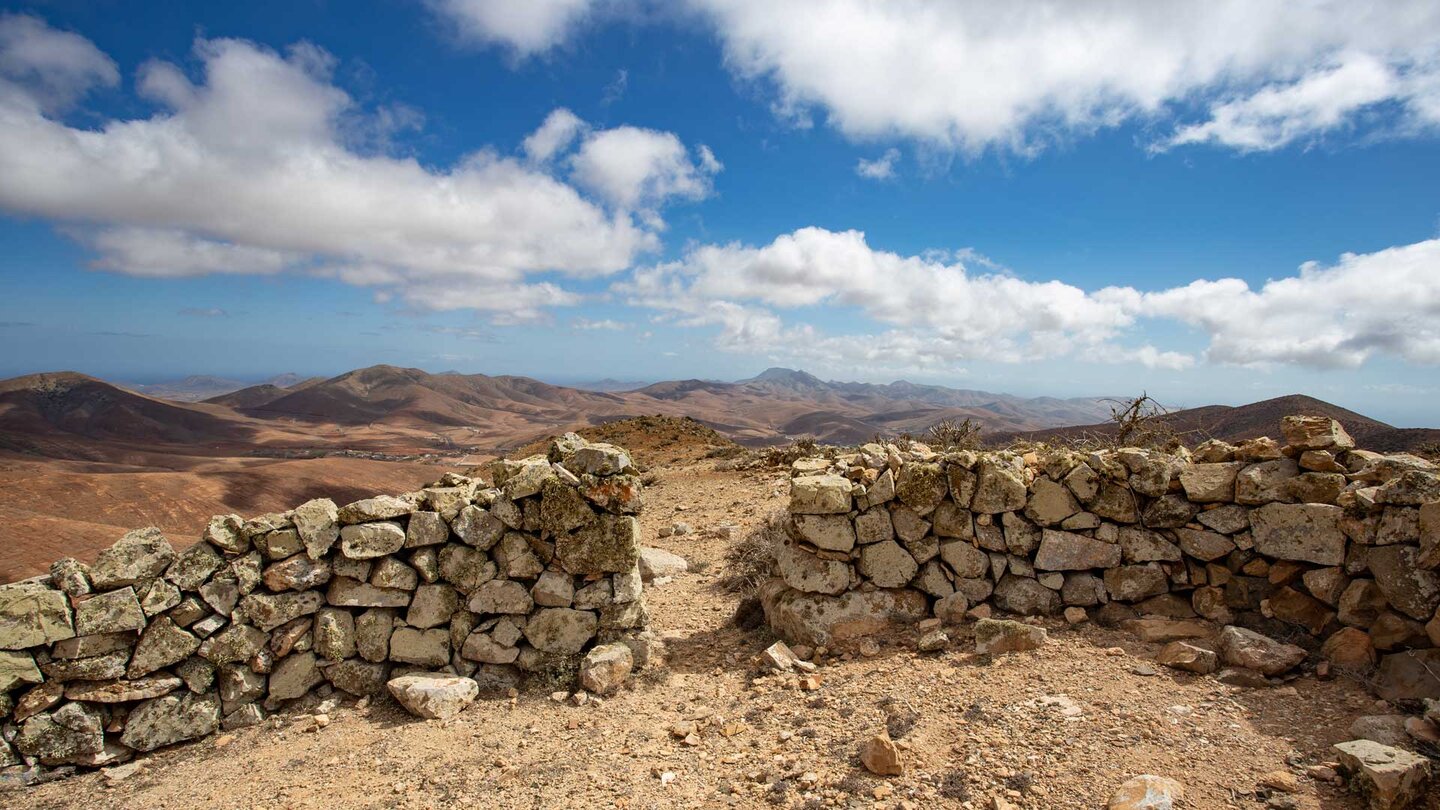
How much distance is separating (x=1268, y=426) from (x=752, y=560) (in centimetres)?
2393

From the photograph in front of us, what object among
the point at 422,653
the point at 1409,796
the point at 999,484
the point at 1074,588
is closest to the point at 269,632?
the point at 422,653

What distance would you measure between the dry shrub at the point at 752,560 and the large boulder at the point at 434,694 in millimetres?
4061

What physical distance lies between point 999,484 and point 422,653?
715 centimetres

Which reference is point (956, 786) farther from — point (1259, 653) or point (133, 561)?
point (133, 561)

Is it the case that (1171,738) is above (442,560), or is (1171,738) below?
below

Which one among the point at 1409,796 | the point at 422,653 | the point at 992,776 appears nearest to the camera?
the point at 1409,796

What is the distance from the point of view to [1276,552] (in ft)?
22.7

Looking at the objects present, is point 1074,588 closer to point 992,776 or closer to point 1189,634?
point 1189,634

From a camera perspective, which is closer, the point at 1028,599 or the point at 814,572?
the point at 1028,599

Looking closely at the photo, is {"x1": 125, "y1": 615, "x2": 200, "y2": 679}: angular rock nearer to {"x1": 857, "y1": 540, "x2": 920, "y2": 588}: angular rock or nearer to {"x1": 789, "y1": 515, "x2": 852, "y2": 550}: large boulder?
{"x1": 789, "y1": 515, "x2": 852, "y2": 550}: large boulder

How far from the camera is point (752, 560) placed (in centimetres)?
1024

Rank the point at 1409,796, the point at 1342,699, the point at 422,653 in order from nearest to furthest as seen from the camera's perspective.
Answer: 1. the point at 1409,796
2. the point at 1342,699
3. the point at 422,653

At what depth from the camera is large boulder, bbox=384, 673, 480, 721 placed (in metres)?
6.72

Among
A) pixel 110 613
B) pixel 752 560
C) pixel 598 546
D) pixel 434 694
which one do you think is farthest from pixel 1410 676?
pixel 110 613
